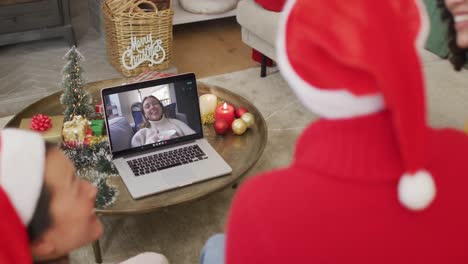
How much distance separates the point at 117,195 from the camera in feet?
5.42

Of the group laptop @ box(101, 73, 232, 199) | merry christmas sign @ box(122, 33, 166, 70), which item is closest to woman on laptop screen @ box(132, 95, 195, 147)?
laptop @ box(101, 73, 232, 199)

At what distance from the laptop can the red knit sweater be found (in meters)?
1.03

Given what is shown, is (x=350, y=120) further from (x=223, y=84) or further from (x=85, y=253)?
(x=223, y=84)

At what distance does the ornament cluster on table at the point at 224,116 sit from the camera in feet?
6.49

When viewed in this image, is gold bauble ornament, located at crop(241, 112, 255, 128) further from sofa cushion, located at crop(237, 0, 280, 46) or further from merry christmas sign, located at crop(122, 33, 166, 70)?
merry christmas sign, located at crop(122, 33, 166, 70)

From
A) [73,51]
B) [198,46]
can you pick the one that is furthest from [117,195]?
[198,46]

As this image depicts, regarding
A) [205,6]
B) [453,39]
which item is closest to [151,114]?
[453,39]

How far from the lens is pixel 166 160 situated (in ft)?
5.96

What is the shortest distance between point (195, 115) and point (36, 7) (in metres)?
1.70

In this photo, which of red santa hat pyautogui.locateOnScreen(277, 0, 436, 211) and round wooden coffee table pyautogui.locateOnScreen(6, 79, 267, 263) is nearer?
red santa hat pyautogui.locateOnScreen(277, 0, 436, 211)

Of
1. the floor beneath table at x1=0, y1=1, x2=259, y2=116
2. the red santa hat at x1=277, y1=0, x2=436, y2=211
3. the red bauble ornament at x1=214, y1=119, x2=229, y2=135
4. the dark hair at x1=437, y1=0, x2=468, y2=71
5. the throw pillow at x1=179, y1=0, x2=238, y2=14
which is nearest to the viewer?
the red santa hat at x1=277, y1=0, x2=436, y2=211

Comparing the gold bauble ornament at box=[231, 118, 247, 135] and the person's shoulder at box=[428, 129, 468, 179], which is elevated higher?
the person's shoulder at box=[428, 129, 468, 179]

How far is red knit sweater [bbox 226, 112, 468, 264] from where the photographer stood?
674mm

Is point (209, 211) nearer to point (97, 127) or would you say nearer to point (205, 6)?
point (97, 127)
